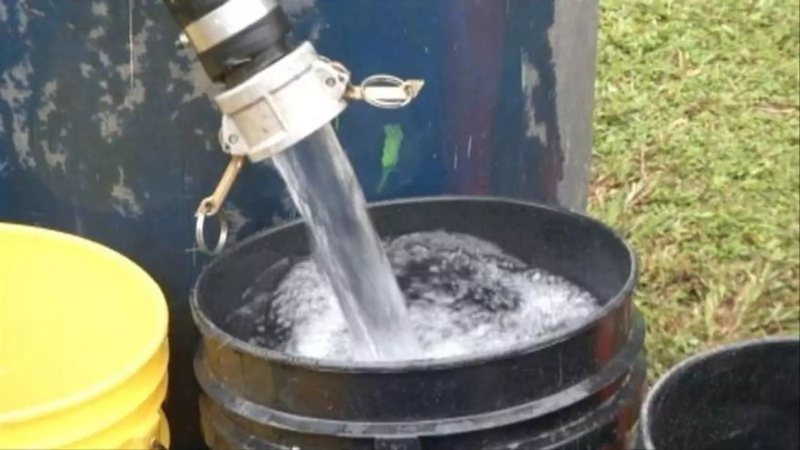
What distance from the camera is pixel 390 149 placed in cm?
145

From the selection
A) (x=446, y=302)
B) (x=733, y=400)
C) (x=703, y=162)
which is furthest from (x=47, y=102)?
(x=703, y=162)

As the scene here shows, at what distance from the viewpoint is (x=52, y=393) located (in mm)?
1392

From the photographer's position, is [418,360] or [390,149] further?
[390,149]

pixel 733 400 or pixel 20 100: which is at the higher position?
pixel 20 100

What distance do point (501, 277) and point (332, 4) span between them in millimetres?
326

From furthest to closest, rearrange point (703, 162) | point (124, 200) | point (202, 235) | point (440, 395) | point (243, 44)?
point (703, 162), point (124, 200), point (202, 235), point (243, 44), point (440, 395)

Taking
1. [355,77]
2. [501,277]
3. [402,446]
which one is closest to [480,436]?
[402,446]

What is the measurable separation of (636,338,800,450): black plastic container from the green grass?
19.5 inches

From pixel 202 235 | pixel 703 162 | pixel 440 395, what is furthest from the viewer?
pixel 703 162

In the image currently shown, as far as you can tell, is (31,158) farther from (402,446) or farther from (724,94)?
(724,94)

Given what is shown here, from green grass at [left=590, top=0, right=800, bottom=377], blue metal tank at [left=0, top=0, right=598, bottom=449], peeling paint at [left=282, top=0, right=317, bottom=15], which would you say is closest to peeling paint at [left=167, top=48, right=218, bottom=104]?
blue metal tank at [left=0, top=0, right=598, bottom=449]

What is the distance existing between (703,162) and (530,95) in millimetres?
937

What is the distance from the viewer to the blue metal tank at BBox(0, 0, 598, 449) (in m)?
1.39

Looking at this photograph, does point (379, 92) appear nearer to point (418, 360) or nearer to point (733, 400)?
point (418, 360)
